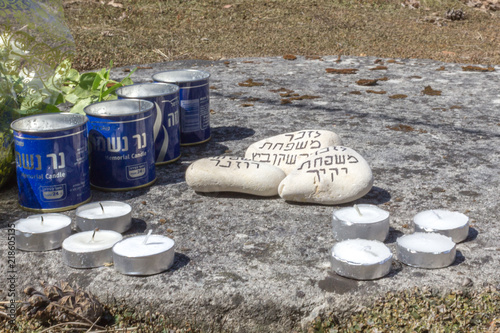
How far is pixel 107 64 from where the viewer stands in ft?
16.1

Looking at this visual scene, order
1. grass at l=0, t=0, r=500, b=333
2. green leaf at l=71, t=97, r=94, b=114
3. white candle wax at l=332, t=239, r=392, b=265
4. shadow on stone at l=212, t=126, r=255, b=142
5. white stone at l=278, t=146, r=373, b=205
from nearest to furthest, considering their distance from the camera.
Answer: white candle wax at l=332, t=239, r=392, b=265
white stone at l=278, t=146, r=373, b=205
green leaf at l=71, t=97, r=94, b=114
shadow on stone at l=212, t=126, r=255, b=142
grass at l=0, t=0, r=500, b=333

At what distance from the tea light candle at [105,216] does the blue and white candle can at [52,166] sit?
5.4 inches

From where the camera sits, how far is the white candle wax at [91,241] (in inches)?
63.5

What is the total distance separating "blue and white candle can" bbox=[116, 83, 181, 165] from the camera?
2.26m

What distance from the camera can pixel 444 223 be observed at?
1.72 meters

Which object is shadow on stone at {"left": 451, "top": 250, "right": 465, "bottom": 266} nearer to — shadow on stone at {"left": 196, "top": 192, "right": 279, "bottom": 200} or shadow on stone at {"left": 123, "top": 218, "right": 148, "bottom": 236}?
shadow on stone at {"left": 196, "top": 192, "right": 279, "bottom": 200}

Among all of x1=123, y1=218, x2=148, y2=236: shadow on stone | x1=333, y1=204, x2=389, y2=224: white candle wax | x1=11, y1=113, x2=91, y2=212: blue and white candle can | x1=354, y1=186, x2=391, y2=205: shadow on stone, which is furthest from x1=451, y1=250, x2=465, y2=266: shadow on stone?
x1=11, y1=113, x2=91, y2=212: blue and white candle can

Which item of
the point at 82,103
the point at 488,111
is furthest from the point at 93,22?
the point at 488,111

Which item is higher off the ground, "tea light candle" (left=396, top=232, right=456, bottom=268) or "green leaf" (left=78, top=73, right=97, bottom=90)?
"green leaf" (left=78, top=73, right=97, bottom=90)

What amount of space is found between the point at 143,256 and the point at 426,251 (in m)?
0.79

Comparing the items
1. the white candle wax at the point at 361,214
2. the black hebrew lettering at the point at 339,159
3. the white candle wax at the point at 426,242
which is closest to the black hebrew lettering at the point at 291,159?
the black hebrew lettering at the point at 339,159

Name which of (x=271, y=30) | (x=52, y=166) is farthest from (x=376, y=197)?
(x=271, y=30)

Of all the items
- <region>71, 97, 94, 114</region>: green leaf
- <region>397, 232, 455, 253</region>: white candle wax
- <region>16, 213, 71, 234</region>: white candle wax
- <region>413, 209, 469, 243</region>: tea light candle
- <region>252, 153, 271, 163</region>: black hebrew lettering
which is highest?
<region>71, 97, 94, 114</region>: green leaf

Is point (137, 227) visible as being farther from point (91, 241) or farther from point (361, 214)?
point (361, 214)
